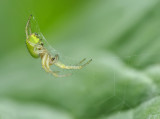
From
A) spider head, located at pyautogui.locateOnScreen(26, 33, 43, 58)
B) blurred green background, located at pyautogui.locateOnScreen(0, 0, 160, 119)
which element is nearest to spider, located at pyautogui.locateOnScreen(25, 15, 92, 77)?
spider head, located at pyautogui.locateOnScreen(26, 33, 43, 58)

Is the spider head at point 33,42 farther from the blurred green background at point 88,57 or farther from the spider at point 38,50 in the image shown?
the blurred green background at point 88,57

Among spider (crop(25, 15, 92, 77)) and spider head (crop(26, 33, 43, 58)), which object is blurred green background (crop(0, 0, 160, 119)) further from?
spider head (crop(26, 33, 43, 58))

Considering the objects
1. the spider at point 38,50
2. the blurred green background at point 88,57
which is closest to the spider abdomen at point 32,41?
the spider at point 38,50

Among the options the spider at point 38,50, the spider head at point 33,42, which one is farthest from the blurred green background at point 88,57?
the spider head at point 33,42

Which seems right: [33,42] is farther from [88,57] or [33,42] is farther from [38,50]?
[88,57]

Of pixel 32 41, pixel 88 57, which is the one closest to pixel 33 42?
pixel 32 41

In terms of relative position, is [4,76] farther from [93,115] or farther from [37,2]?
[93,115]

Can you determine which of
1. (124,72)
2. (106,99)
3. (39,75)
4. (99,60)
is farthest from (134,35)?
(39,75)

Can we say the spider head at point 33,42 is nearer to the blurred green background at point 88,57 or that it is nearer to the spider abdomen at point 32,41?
the spider abdomen at point 32,41
